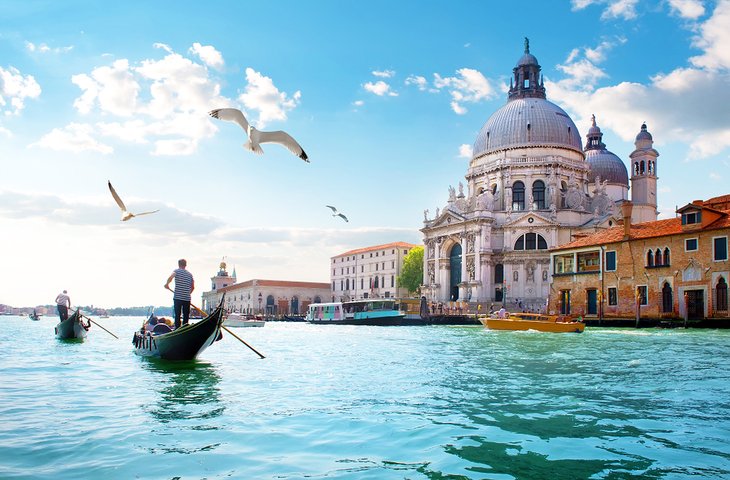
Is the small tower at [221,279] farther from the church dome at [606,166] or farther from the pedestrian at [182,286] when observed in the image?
the pedestrian at [182,286]

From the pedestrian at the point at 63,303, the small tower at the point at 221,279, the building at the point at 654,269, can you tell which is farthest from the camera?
the small tower at the point at 221,279

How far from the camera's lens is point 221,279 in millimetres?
98500

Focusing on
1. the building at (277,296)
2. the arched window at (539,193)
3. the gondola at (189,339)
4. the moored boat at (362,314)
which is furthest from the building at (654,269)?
the building at (277,296)

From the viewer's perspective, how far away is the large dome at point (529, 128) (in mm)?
53188

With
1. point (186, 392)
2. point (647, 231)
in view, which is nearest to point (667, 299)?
point (647, 231)

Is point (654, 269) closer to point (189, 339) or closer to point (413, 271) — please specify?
point (189, 339)

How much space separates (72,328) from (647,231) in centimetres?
2569

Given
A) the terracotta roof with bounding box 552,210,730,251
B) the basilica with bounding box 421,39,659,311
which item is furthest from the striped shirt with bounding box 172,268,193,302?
the basilica with bounding box 421,39,659,311

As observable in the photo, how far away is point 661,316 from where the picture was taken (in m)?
29.6

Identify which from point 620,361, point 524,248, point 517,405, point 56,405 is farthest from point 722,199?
point 56,405

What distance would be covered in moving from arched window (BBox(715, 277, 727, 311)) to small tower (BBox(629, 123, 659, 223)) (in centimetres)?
3093

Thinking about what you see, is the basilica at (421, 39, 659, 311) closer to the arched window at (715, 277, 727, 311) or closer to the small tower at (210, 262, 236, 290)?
the arched window at (715, 277, 727, 311)

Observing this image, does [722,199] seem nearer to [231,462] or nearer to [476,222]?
[476,222]

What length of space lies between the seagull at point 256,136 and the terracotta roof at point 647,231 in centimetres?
2306
